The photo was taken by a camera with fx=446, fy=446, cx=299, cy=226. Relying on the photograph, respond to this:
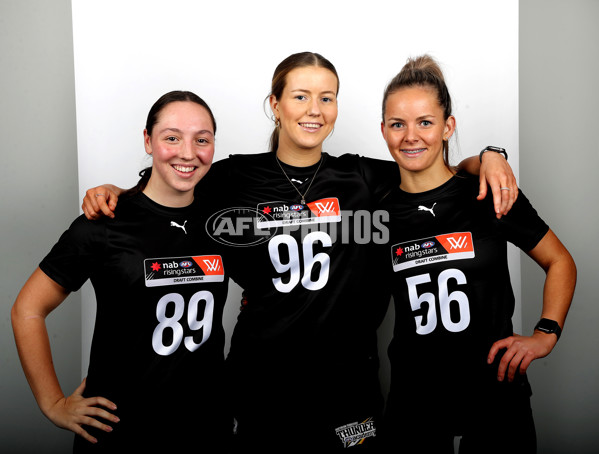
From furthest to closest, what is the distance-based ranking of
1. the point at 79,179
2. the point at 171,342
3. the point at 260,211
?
the point at 79,179, the point at 260,211, the point at 171,342

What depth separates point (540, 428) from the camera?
2.33m

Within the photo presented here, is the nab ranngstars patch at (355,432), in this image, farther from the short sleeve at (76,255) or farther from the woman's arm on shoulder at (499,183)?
the short sleeve at (76,255)

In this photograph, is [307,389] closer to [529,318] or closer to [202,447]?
[202,447]

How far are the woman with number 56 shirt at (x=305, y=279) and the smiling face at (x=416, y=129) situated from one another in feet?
0.56

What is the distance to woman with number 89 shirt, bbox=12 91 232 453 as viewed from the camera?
144 centimetres

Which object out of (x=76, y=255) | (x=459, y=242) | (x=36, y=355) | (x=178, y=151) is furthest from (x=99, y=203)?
(x=459, y=242)

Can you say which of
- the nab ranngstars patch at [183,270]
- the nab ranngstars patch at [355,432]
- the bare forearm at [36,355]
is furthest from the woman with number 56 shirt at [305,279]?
the bare forearm at [36,355]

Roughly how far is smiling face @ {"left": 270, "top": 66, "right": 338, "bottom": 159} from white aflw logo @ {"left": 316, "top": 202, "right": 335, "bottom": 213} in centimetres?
21

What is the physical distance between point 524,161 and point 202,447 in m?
2.04

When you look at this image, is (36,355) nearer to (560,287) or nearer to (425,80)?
(425,80)

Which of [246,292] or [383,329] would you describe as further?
[383,329]

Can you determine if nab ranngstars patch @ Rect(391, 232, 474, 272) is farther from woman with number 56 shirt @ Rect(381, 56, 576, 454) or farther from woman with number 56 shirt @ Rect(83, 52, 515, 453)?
woman with number 56 shirt @ Rect(83, 52, 515, 453)

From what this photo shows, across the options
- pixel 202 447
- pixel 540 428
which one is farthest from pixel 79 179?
pixel 540 428

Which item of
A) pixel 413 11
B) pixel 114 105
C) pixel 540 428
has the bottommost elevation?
pixel 540 428
